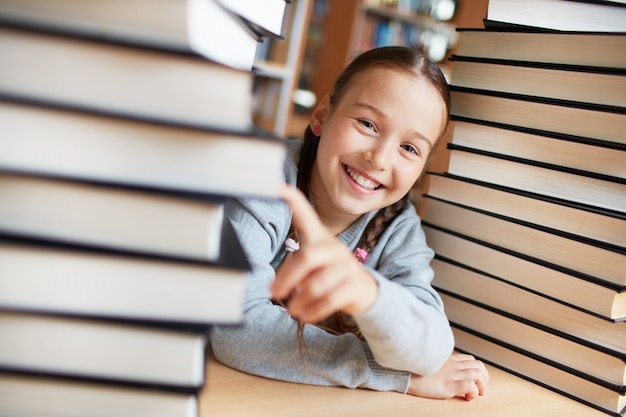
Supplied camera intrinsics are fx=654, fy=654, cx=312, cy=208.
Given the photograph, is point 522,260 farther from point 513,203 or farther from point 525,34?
point 525,34

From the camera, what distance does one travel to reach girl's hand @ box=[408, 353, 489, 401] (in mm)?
716

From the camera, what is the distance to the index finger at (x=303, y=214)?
1.64 feet

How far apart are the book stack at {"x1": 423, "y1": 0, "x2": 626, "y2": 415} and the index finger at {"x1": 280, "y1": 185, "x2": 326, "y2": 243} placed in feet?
1.29

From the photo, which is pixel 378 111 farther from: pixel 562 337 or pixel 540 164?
pixel 562 337

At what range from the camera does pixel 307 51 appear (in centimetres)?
470

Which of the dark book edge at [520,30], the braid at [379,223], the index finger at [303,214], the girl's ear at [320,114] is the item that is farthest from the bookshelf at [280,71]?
the index finger at [303,214]

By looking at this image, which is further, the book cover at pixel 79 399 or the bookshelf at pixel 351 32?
the bookshelf at pixel 351 32

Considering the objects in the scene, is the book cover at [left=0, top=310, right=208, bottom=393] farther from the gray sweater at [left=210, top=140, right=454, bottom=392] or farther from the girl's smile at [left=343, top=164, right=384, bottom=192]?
the girl's smile at [left=343, top=164, right=384, bottom=192]

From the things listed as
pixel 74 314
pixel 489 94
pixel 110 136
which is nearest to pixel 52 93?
pixel 110 136

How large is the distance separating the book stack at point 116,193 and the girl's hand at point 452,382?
1.06 feet

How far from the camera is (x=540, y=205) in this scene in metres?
0.81

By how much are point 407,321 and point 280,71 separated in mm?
3115

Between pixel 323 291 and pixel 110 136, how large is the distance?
200 mm

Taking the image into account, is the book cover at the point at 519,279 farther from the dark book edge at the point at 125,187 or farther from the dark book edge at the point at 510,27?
the dark book edge at the point at 125,187
